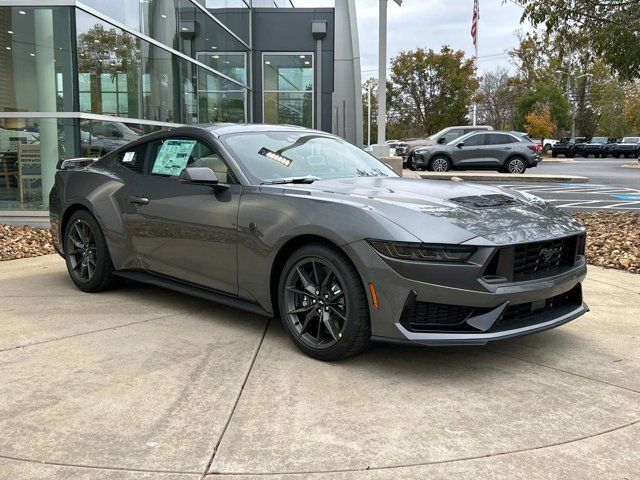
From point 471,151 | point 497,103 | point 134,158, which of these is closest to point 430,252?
point 134,158

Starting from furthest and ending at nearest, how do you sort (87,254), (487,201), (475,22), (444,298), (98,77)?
(475,22) → (98,77) → (87,254) → (487,201) → (444,298)

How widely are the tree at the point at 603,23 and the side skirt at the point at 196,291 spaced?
7001 millimetres

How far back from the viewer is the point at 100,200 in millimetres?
5355

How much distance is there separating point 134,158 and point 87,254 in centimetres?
98

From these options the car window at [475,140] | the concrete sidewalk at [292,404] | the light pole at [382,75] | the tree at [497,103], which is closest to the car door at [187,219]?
the concrete sidewalk at [292,404]

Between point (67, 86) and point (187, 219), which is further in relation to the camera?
point (67, 86)

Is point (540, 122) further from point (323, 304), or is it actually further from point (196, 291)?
point (323, 304)

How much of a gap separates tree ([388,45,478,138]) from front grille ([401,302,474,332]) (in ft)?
153


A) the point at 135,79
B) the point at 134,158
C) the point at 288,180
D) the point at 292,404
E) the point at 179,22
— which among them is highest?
the point at 179,22

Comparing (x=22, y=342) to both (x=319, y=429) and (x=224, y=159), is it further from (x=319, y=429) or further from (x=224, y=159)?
(x=319, y=429)

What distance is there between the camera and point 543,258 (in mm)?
3771

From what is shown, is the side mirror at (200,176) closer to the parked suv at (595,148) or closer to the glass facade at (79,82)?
the glass facade at (79,82)

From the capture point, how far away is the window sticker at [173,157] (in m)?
4.91

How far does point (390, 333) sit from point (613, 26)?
284 inches
